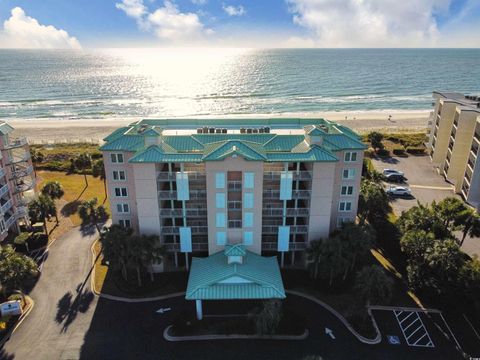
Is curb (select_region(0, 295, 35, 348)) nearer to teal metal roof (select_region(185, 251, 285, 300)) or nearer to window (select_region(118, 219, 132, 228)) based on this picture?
window (select_region(118, 219, 132, 228))

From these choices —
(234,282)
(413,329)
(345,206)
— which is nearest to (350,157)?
(345,206)

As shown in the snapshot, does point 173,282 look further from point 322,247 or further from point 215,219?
point 322,247

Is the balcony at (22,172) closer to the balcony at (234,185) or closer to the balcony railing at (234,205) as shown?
→ the balcony railing at (234,205)

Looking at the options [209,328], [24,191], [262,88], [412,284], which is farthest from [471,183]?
[262,88]

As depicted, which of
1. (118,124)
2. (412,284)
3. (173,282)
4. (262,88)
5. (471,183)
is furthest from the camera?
(262,88)

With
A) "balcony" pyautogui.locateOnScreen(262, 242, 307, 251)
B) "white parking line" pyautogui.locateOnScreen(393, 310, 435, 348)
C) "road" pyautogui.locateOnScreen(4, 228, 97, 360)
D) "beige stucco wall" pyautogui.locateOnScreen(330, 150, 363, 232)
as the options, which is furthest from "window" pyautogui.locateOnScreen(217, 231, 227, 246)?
"white parking line" pyautogui.locateOnScreen(393, 310, 435, 348)

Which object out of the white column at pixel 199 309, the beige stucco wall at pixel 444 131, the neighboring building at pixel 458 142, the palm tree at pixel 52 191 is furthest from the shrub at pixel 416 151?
the palm tree at pixel 52 191
